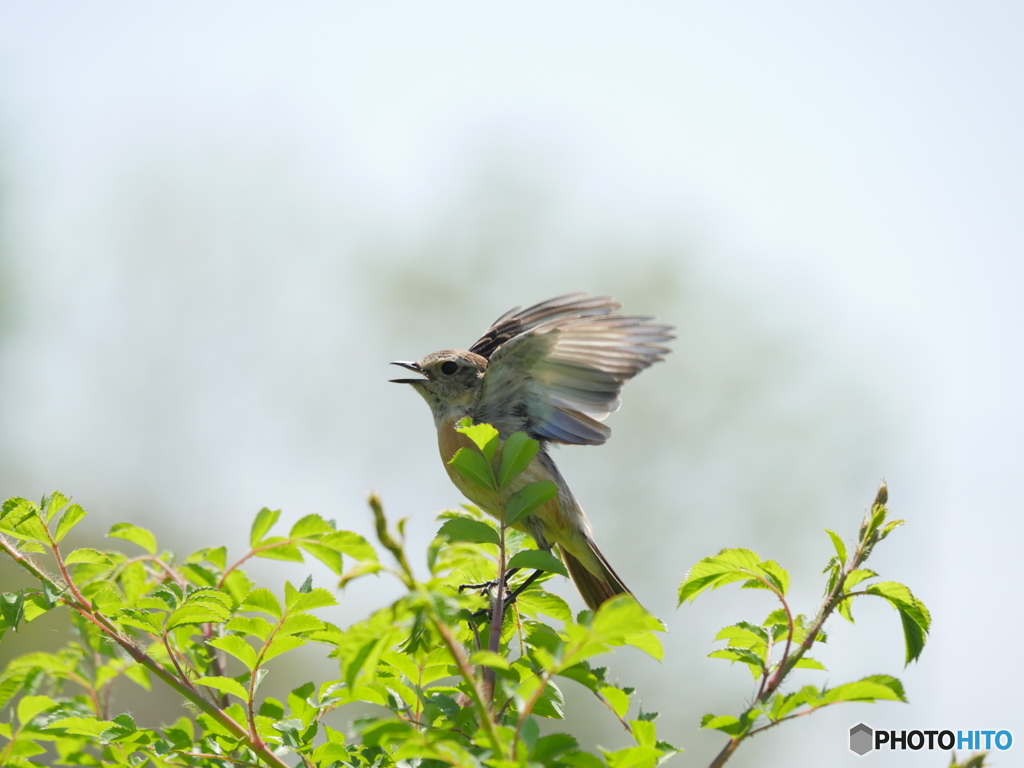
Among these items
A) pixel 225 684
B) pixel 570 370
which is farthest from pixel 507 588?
pixel 570 370

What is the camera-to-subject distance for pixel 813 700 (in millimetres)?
1661

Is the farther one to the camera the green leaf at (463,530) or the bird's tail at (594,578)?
the bird's tail at (594,578)

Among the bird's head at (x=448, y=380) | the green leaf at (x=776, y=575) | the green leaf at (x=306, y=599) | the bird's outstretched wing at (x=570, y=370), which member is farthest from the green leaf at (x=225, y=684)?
the bird's head at (x=448, y=380)

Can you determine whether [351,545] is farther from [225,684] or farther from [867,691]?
[867,691]

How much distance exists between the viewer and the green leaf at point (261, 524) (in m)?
1.68

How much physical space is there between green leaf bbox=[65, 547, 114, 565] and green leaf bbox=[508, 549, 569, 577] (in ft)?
2.73

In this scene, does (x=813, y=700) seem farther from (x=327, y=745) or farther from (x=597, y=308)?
(x=597, y=308)

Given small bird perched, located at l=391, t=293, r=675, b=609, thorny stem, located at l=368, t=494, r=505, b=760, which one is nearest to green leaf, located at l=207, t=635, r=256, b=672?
thorny stem, located at l=368, t=494, r=505, b=760

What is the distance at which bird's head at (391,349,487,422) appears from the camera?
4570mm

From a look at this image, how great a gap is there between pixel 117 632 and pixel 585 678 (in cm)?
99

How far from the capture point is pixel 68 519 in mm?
2068

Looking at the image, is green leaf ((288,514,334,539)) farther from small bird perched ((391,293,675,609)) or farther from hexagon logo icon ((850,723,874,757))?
hexagon logo icon ((850,723,874,757))

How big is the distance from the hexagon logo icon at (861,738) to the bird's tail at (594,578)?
122 centimetres

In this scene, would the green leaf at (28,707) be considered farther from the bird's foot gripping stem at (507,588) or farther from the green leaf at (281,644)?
the bird's foot gripping stem at (507,588)
